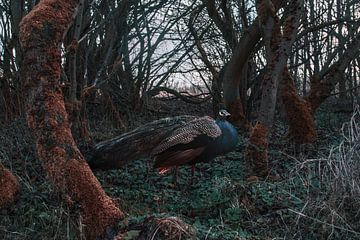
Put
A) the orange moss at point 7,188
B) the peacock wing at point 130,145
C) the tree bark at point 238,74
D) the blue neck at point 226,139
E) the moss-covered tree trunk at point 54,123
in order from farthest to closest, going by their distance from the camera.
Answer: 1. the tree bark at point 238,74
2. the blue neck at point 226,139
3. the peacock wing at point 130,145
4. the orange moss at point 7,188
5. the moss-covered tree trunk at point 54,123

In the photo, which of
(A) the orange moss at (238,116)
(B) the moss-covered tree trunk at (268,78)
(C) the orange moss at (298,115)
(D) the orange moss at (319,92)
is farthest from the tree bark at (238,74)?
(B) the moss-covered tree trunk at (268,78)

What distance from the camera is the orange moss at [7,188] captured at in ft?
18.1

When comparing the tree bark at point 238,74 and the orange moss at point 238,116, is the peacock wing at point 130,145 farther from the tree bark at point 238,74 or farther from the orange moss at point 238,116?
the orange moss at point 238,116

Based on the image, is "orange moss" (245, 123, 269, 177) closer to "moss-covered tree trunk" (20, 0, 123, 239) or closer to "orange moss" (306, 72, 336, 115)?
"orange moss" (306, 72, 336, 115)

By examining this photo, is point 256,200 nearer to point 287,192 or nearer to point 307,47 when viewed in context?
point 287,192

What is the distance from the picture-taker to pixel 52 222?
16.7ft

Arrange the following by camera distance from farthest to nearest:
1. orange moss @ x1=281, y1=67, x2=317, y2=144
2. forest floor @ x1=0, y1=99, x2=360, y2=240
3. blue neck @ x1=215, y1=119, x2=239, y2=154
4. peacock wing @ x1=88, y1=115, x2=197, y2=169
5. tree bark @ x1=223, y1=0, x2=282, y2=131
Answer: tree bark @ x1=223, y1=0, x2=282, y2=131
orange moss @ x1=281, y1=67, x2=317, y2=144
blue neck @ x1=215, y1=119, x2=239, y2=154
peacock wing @ x1=88, y1=115, x2=197, y2=169
forest floor @ x1=0, y1=99, x2=360, y2=240

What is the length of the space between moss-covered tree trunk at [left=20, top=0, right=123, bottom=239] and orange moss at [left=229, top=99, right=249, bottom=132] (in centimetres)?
613

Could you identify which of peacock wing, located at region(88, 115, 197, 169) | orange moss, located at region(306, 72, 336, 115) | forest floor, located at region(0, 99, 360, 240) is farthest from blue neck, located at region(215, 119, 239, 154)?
orange moss, located at region(306, 72, 336, 115)

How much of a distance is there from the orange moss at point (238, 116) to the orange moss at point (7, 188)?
556cm

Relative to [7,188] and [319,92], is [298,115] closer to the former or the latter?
[319,92]

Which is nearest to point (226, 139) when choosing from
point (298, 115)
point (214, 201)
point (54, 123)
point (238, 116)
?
point (298, 115)

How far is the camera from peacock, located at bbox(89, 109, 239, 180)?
671cm

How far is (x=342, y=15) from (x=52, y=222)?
10.1m
